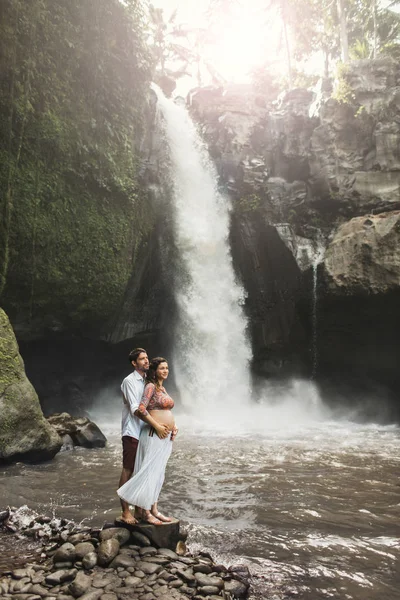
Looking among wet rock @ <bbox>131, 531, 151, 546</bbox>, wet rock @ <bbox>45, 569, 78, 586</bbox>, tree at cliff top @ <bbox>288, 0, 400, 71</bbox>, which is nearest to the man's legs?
wet rock @ <bbox>131, 531, 151, 546</bbox>

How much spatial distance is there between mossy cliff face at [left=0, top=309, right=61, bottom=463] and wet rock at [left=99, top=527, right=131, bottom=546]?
16.6 ft

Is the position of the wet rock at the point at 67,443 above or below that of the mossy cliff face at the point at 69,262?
below

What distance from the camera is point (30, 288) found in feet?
42.7

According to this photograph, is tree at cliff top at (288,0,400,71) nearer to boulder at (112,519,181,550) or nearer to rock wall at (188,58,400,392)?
rock wall at (188,58,400,392)

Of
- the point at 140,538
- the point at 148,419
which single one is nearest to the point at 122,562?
the point at 140,538

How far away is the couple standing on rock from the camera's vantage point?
4.11m

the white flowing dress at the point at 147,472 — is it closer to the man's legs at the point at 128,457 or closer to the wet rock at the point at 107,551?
the man's legs at the point at 128,457

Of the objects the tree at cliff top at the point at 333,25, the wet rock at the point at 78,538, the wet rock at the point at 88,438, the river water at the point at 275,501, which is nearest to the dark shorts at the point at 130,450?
the wet rock at the point at 78,538

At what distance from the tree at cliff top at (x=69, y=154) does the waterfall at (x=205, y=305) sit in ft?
8.23

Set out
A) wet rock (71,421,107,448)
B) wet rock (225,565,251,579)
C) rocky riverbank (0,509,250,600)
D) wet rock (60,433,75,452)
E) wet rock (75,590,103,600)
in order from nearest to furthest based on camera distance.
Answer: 1. wet rock (75,590,103,600)
2. rocky riverbank (0,509,250,600)
3. wet rock (225,565,251,579)
4. wet rock (60,433,75,452)
5. wet rock (71,421,107,448)

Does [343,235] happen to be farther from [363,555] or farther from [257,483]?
[363,555]

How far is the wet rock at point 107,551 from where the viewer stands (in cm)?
369

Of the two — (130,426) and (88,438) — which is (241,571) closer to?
→ (130,426)

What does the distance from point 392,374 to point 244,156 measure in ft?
36.7
